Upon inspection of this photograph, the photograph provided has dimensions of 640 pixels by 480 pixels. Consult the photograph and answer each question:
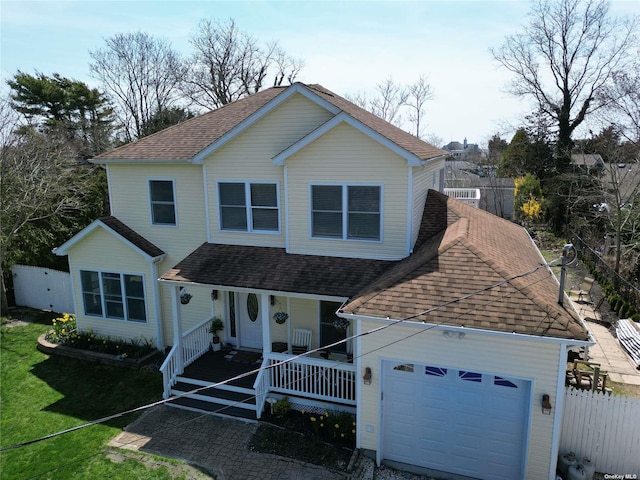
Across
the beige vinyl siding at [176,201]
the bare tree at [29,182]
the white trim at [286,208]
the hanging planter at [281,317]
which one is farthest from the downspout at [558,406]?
the bare tree at [29,182]

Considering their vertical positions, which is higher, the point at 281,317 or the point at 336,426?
the point at 281,317

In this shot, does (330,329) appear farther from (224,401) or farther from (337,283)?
(224,401)

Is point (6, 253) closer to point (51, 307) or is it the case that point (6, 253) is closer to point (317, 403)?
point (51, 307)

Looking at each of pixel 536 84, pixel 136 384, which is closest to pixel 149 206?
pixel 136 384

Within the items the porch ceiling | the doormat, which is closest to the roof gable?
the porch ceiling

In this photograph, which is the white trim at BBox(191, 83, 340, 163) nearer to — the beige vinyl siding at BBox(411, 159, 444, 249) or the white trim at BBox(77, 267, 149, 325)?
the beige vinyl siding at BBox(411, 159, 444, 249)

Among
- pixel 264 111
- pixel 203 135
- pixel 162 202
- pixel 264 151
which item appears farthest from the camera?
pixel 203 135

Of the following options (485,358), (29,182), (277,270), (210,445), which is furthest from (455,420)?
(29,182)
